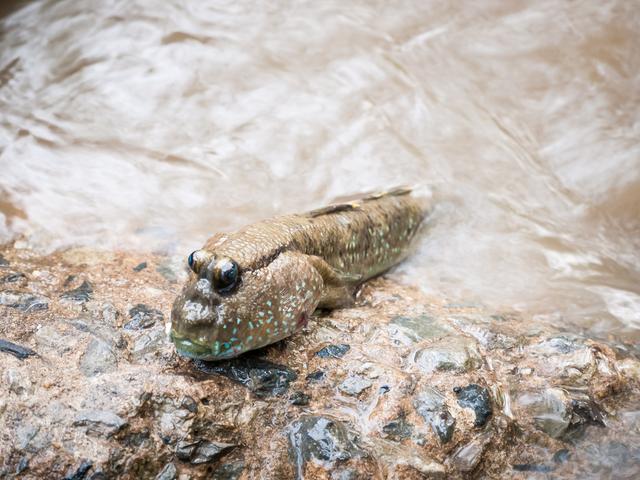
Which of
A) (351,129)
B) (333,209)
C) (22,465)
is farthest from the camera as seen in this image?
(351,129)

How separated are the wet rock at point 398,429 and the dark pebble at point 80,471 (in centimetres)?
106

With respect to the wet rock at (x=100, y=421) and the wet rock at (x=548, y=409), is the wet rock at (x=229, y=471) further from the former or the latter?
the wet rock at (x=548, y=409)

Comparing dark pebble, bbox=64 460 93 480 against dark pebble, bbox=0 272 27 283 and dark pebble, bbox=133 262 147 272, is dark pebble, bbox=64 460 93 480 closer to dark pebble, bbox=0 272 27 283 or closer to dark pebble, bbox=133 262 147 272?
dark pebble, bbox=0 272 27 283

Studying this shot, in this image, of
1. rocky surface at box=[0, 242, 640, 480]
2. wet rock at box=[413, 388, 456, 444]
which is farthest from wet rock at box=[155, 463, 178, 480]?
wet rock at box=[413, 388, 456, 444]

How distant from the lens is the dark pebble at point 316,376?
8.23ft

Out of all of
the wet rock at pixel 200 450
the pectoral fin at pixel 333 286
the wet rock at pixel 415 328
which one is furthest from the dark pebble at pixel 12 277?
the wet rock at pixel 415 328

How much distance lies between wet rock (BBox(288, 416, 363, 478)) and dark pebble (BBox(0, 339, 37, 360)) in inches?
41.2

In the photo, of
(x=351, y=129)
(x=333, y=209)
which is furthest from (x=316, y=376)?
(x=351, y=129)

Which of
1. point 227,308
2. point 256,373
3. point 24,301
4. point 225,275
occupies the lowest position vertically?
point 256,373

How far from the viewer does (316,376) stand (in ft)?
8.29

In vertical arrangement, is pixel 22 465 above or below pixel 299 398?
above

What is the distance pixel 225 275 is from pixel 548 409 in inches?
55.8

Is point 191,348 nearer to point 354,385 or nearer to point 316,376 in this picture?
point 316,376

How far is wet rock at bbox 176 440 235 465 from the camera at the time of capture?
2182mm
